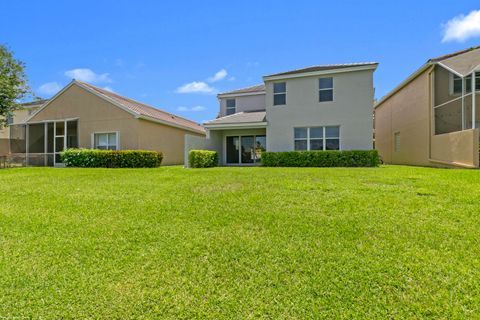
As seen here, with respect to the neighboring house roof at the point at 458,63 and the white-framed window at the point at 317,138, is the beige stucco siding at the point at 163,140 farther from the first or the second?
the neighboring house roof at the point at 458,63

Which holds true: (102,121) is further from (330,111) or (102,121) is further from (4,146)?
(330,111)

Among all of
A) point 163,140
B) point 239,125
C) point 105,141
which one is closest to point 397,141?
point 239,125

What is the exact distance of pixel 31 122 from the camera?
2089 cm

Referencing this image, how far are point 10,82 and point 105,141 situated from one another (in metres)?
9.51

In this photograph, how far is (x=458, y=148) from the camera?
1309 cm

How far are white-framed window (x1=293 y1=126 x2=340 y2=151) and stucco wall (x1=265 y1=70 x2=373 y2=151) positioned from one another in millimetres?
270

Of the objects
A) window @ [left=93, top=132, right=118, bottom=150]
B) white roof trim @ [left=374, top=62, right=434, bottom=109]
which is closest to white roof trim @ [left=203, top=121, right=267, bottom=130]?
window @ [left=93, top=132, right=118, bottom=150]

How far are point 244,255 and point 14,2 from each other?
14668 mm

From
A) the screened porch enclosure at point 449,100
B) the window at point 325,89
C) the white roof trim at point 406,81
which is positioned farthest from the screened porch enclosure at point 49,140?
the screened porch enclosure at point 449,100

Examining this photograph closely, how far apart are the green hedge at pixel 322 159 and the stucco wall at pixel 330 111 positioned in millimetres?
1477

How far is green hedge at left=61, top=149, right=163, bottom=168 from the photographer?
15.9 m

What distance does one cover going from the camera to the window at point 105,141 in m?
18.8

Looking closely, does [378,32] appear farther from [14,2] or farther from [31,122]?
[31,122]

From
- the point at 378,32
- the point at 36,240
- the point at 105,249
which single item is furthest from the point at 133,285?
the point at 378,32
